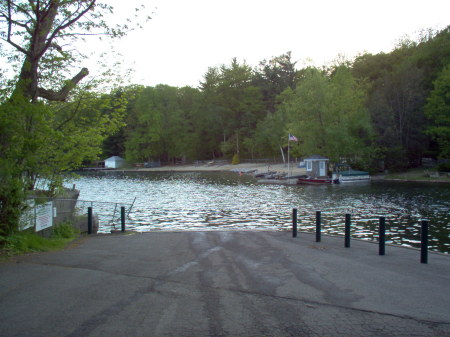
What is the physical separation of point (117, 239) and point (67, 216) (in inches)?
94.6

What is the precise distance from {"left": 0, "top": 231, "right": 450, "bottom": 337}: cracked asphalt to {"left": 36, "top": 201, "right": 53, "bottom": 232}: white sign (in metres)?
1.78

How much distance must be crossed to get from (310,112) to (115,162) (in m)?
64.4

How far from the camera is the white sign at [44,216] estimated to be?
1156 cm

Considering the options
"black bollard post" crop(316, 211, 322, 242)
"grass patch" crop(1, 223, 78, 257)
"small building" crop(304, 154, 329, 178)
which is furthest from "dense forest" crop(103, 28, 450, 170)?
"black bollard post" crop(316, 211, 322, 242)

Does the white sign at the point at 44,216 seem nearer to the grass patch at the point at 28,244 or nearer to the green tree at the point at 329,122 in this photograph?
the grass patch at the point at 28,244

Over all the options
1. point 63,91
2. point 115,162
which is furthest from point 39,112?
point 115,162

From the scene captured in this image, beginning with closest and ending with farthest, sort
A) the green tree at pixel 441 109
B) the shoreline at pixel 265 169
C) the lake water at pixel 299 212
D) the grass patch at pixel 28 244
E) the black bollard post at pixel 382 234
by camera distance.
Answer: the grass patch at pixel 28 244 < the black bollard post at pixel 382 234 < the lake water at pixel 299 212 < the shoreline at pixel 265 169 < the green tree at pixel 441 109

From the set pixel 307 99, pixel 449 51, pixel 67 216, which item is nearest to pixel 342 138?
pixel 307 99

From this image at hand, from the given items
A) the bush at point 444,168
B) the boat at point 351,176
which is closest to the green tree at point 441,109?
the bush at point 444,168

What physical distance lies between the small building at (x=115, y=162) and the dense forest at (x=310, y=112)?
113 inches

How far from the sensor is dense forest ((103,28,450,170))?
Result: 177 ft

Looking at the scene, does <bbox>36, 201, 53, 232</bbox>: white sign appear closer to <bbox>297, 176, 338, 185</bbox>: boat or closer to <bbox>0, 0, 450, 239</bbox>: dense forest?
<bbox>0, 0, 450, 239</bbox>: dense forest

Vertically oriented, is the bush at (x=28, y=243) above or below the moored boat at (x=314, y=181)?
above

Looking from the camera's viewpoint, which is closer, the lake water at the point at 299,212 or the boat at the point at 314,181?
the lake water at the point at 299,212
